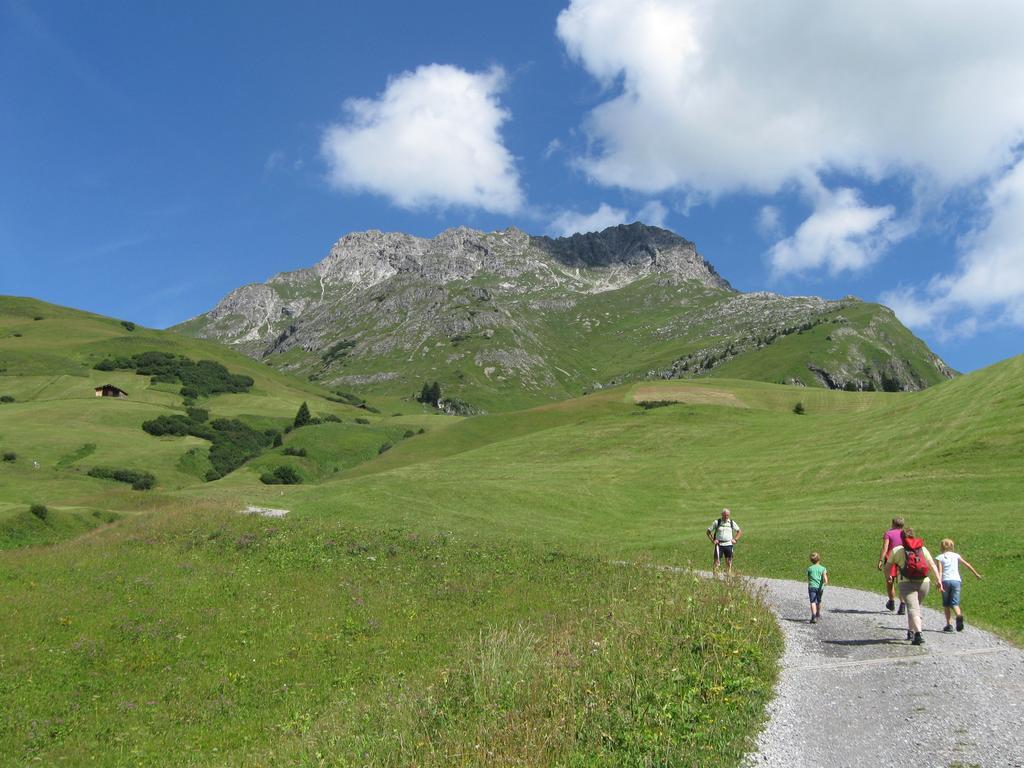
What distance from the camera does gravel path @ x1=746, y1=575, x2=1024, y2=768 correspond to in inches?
477

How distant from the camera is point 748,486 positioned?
232ft

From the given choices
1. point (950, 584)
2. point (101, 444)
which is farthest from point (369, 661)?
point (101, 444)

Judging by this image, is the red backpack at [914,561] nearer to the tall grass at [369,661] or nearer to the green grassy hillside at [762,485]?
the green grassy hillside at [762,485]

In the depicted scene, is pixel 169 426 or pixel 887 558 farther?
pixel 169 426

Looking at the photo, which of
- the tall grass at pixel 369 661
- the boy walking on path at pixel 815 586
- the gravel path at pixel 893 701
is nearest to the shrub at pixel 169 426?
the tall grass at pixel 369 661

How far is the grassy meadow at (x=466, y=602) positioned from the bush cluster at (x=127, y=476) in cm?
2748

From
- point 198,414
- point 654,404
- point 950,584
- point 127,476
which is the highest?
point 654,404

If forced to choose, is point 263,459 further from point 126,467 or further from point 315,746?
point 315,746

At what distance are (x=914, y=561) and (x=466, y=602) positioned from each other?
53.2 feet

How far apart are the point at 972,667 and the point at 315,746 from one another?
1547cm

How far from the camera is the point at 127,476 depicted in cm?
10969

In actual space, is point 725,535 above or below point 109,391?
below

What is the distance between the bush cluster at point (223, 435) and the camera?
141 m

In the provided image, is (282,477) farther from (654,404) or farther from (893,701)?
(893,701)
